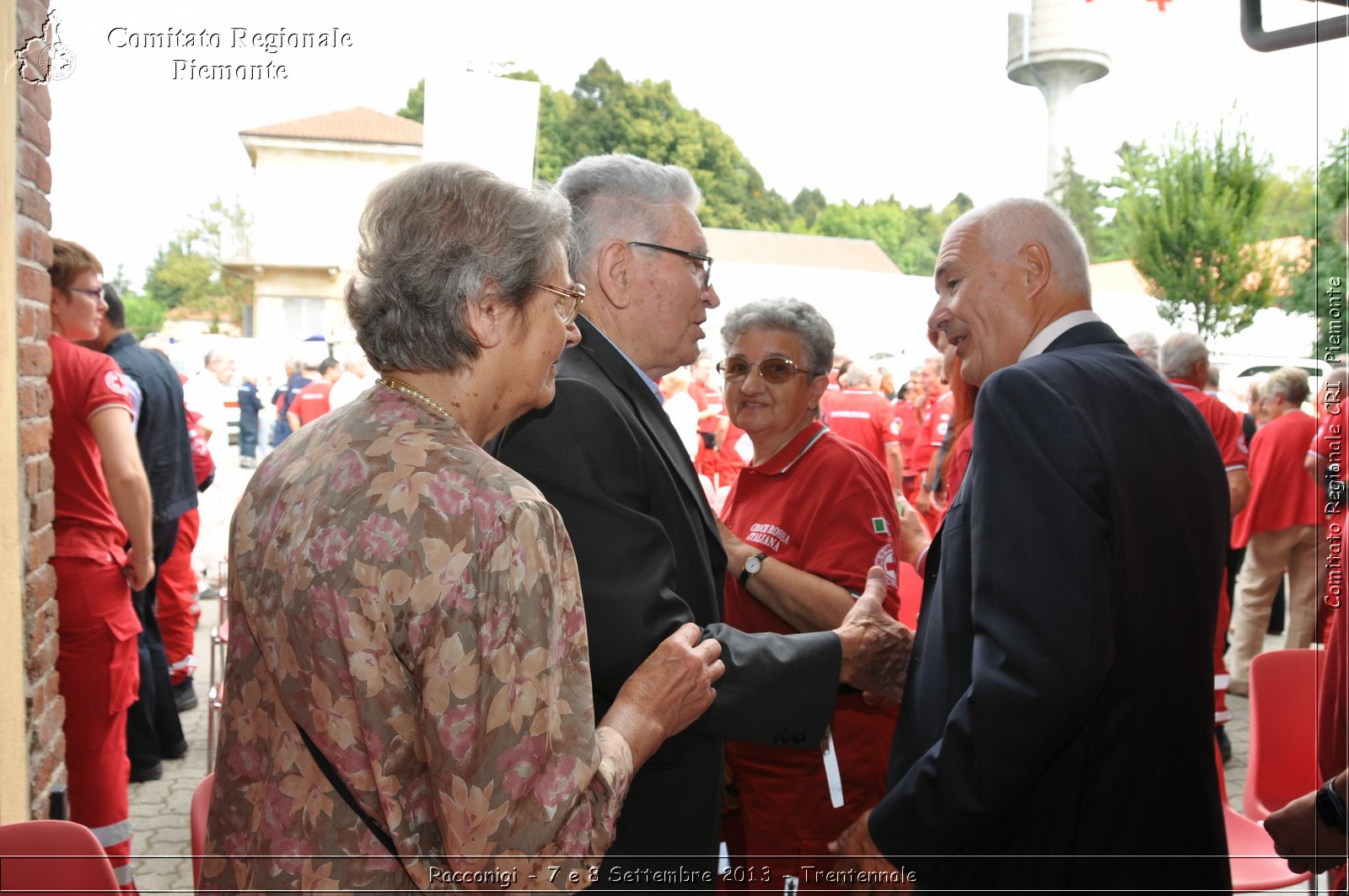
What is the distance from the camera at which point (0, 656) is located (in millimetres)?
2463

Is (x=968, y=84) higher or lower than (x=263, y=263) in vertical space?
higher

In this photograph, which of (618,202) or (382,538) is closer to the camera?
(382,538)

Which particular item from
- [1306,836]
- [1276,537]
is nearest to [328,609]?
[1306,836]

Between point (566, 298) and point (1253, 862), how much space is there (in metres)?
2.84

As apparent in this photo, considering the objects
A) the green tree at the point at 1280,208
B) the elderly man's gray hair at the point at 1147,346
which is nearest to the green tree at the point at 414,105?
the green tree at the point at 1280,208

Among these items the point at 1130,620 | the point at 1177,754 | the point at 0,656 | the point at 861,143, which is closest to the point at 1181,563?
the point at 1130,620

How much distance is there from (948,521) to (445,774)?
0.99 metres

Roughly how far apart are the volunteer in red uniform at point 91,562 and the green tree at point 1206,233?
2275 centimetres

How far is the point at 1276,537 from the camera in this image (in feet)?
20.9

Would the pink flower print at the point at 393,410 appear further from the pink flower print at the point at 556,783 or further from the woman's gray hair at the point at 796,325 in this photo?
the woman's gray hair at the point at 796,325

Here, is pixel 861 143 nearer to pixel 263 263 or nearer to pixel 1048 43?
pixel 1048 43

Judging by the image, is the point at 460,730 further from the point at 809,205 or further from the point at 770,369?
the point at 809,205

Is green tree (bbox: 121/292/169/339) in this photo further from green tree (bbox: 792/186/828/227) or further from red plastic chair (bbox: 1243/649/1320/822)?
green tree (bbox: 792/186/828/227)

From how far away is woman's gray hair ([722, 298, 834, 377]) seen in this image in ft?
9.98
